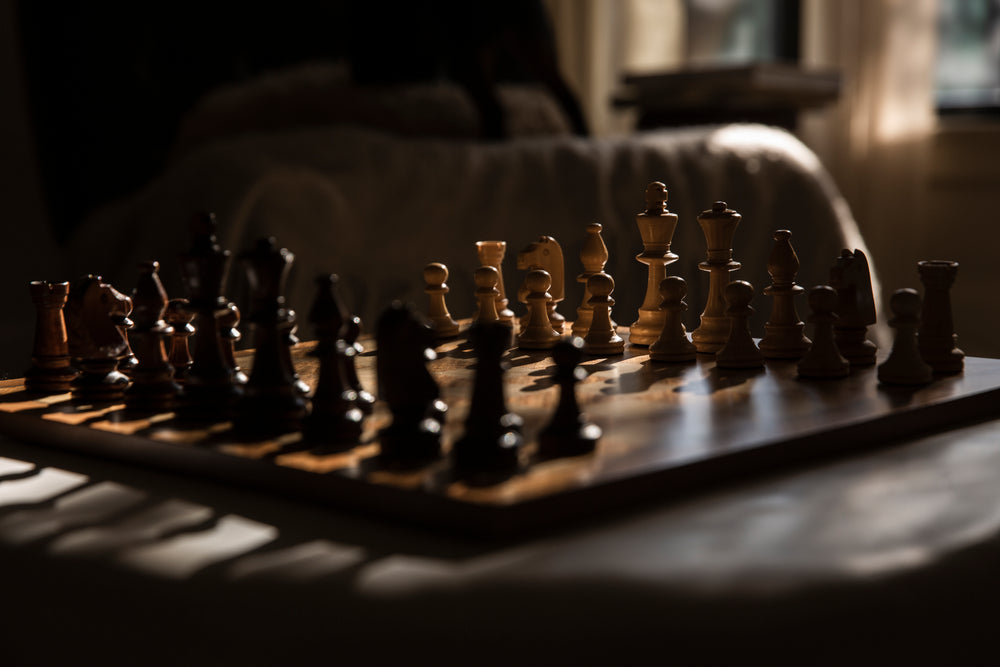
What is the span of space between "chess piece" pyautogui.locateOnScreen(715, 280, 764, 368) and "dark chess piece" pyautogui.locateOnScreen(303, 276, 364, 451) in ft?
1.47

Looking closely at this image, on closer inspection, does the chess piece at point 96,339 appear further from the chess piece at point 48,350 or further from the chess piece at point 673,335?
the chess piece at point 673,335

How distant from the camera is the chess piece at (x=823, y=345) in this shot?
1.09 meters

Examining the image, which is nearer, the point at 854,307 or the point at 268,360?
the point at 268,360

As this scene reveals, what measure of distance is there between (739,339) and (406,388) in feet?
1.62

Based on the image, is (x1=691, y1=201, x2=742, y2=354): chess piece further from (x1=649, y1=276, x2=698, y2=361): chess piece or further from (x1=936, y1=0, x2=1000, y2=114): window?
(x1=936, y1=0, x2=1000, y2=114): window

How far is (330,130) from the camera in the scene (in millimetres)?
2711

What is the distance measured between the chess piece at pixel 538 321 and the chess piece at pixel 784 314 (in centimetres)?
26

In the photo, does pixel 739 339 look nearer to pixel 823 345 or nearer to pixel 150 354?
pixel 823 345

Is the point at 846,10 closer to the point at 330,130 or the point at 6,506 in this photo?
the point at 330,130

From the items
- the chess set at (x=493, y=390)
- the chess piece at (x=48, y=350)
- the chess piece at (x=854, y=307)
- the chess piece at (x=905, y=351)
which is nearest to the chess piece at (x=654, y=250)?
the chess set at (x=493, y=390)

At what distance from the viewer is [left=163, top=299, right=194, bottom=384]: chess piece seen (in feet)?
3.74

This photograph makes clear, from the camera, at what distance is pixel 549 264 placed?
4.94 feet

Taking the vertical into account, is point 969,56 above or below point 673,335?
above

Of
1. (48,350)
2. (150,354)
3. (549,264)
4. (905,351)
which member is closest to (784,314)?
(905,351)
